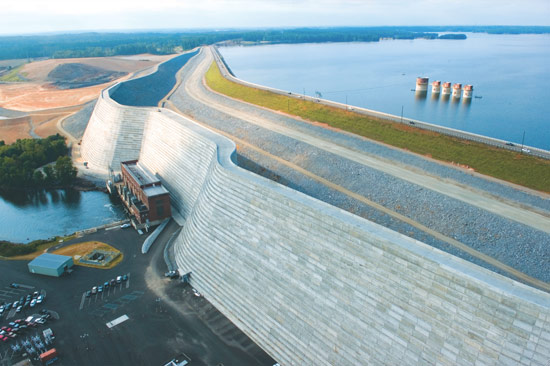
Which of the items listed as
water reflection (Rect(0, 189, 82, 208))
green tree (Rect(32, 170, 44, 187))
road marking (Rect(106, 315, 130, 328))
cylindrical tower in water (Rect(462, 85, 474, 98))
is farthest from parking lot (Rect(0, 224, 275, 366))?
cylindrical tower in water (Rect(462, 85, 474, 98))

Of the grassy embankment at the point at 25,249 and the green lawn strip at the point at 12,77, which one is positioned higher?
the green lawn strip at the point at 12,77

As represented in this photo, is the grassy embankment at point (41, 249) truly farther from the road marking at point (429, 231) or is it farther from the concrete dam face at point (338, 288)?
the road marking at point (429, 231)

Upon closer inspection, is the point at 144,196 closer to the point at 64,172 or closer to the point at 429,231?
the point at 64,172

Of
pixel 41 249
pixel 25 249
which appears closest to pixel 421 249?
pixel 41 249

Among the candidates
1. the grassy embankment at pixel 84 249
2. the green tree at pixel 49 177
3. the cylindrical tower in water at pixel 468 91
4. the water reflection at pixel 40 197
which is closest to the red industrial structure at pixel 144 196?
the grassy embankment at pixel 84 249

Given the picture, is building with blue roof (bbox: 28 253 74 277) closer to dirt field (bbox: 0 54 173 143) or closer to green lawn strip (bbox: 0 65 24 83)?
dirt field (bbox: 0 54 173 143)

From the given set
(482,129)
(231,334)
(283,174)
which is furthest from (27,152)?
(482,129)
